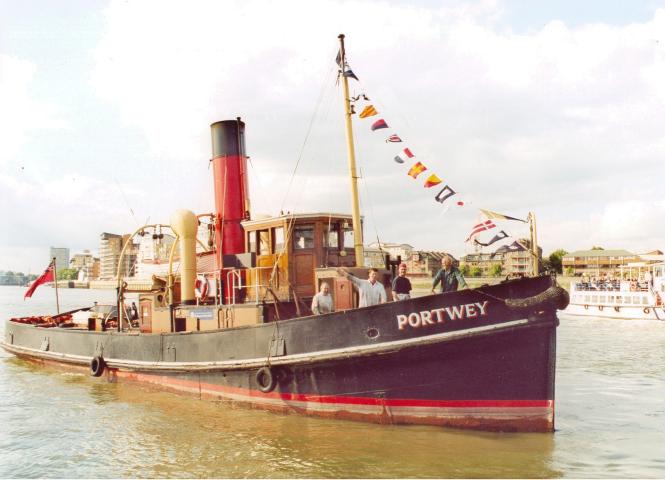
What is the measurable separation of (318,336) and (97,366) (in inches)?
A: 292

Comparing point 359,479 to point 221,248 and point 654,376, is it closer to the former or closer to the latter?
point 221,248

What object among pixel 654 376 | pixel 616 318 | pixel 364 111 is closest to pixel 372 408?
pixel 364 111

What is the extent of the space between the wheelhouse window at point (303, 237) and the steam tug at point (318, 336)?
0.08 ft

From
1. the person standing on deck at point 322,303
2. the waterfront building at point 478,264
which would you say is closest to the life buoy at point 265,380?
the person standing on deck at point 322,303

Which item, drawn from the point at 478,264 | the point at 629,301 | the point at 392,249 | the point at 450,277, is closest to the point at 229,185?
the point at 450,277

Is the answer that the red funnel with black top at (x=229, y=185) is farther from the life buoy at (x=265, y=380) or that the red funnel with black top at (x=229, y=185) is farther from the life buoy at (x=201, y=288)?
the life buoy at (x=265, y=380)

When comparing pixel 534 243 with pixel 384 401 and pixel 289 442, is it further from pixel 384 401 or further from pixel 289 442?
pixel 289 442

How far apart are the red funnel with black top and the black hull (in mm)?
3768

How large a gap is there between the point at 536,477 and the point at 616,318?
34.2 metres

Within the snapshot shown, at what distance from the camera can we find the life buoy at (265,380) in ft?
33.9

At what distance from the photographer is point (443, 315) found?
9086 millimetres

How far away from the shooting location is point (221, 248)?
13.9 m

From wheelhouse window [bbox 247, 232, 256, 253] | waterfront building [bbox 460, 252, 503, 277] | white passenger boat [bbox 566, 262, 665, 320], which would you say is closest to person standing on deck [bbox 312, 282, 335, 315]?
wheelhouse window [bbox 247, 232, 256, 253]

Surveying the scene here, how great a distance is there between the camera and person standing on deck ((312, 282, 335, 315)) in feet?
33.7
